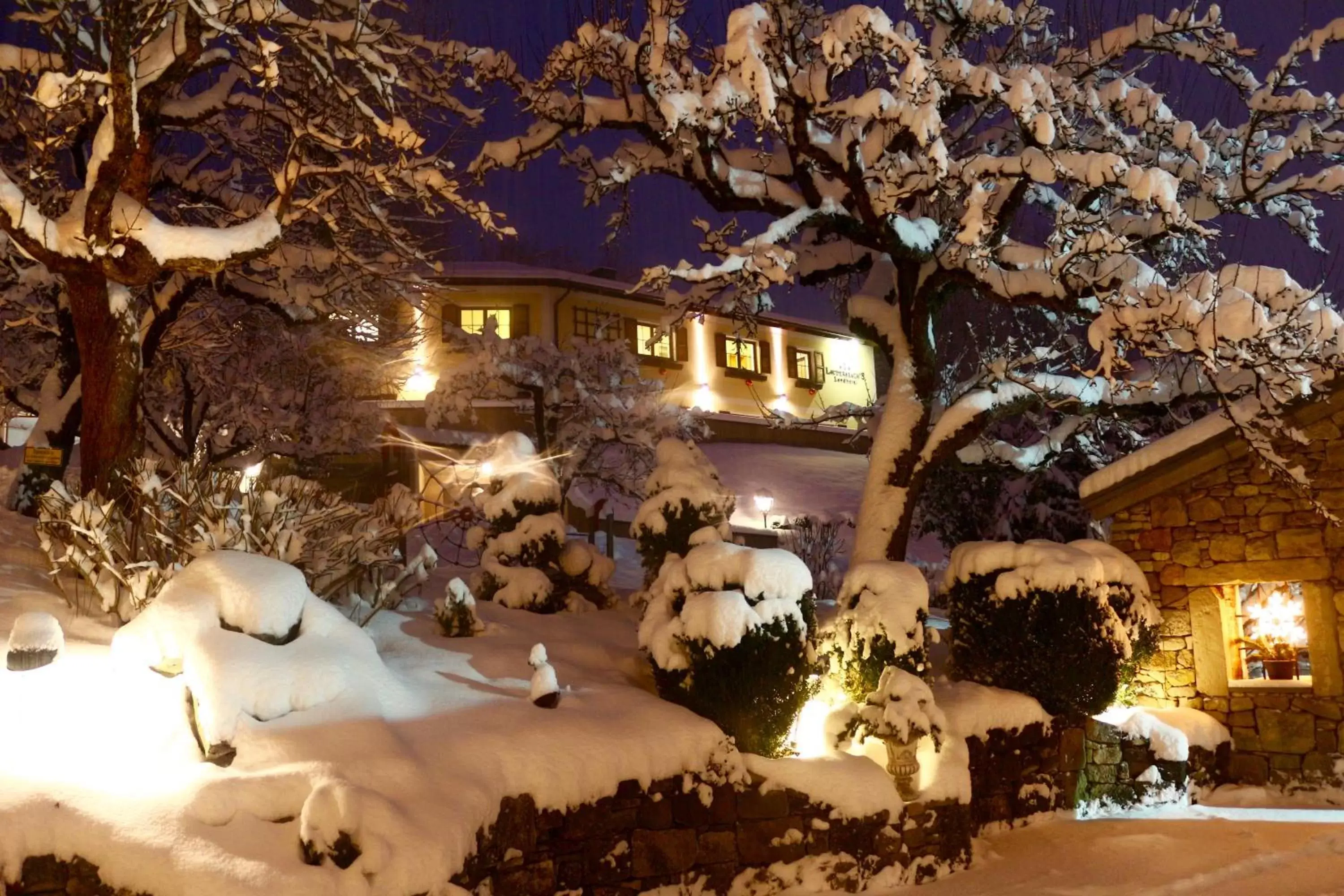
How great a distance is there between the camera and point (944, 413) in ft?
36.0

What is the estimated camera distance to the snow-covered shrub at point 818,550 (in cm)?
1650

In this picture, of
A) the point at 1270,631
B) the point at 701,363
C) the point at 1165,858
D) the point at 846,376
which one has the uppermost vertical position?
the point at 846,376

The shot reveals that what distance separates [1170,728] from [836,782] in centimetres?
425

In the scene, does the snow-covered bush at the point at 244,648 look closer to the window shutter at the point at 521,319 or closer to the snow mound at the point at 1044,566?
the snow mound at the point at 1044,566

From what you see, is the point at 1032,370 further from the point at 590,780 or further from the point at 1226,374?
the point at 590,780

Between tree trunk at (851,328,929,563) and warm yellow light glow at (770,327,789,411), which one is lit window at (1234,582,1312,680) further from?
warm yellow light glow at (770,327,789,411)

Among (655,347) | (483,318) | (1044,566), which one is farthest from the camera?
(655,347)

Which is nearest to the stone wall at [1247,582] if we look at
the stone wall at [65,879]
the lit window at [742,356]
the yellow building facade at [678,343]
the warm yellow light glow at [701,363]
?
the stone wall at [65,879]

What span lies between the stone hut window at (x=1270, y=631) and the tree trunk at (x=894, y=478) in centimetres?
353

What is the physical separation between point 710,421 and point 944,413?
20.3 m

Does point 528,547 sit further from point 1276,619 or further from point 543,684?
point 1276,619

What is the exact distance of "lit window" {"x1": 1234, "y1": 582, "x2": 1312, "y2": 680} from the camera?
1017 centimetres

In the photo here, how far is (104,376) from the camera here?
865 cm

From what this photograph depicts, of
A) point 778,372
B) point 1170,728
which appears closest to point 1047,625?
point 1170,728
